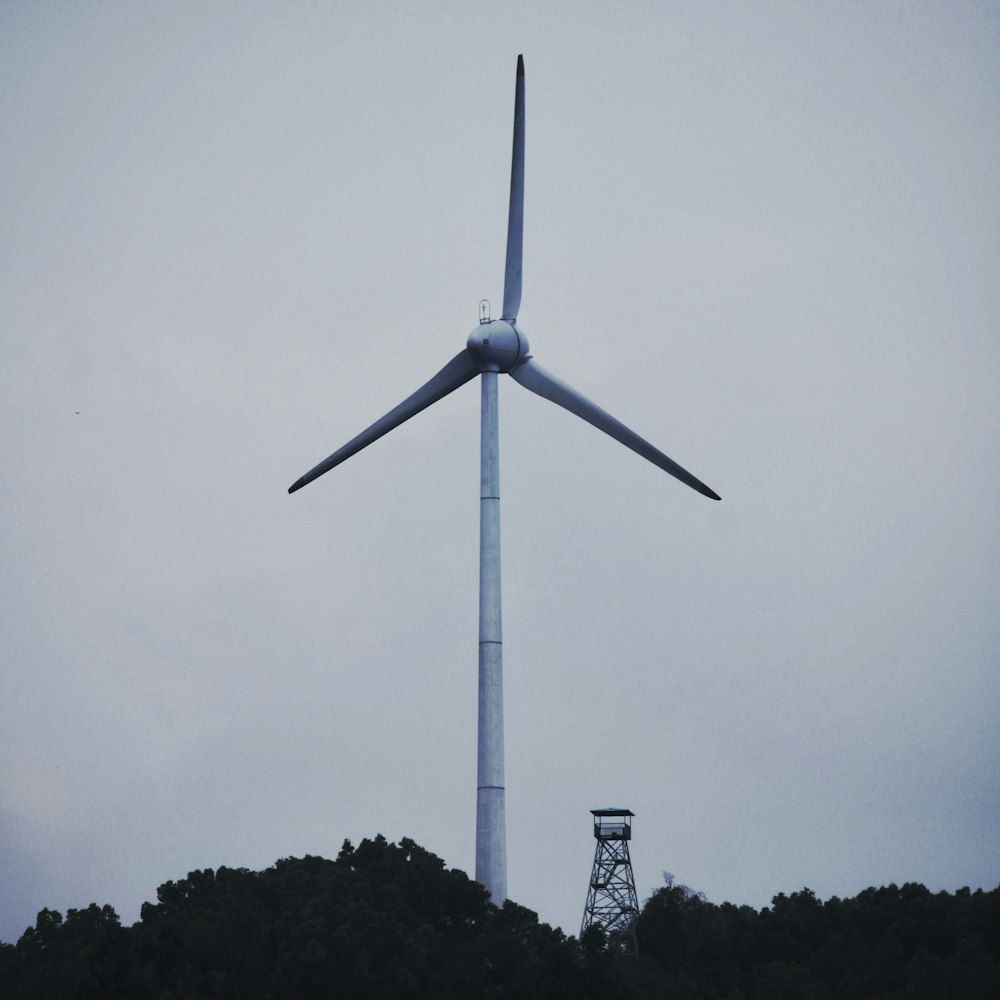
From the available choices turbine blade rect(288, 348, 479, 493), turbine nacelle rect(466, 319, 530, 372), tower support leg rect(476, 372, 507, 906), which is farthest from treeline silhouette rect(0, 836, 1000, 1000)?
turbine nacelle rect(466, 319, 530, 372)

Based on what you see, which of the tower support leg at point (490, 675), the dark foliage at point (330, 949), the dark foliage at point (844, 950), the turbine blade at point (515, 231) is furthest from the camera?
the dark foliage at point (844, 950)

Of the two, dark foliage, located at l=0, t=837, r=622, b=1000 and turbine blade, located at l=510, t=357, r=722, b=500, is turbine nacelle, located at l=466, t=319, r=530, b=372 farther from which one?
dark foliage, located at l=0, t=837, r=622, b=1000

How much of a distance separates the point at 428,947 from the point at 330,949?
17.6 ft

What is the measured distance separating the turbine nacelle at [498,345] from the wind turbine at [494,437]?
55 millimetres

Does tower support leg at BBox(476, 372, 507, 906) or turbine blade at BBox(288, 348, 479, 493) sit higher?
turbine blade at BBox(288, 348, 479, 493)

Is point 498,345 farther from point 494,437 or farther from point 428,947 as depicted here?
point 428,947

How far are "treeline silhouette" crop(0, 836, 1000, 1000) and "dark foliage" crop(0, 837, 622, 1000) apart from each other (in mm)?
94

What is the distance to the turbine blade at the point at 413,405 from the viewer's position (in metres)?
89.1

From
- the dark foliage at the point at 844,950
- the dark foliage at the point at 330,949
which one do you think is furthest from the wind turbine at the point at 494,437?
the dark foliage at the point at 844,950

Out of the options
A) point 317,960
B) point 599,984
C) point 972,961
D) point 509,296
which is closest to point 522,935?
point 599,984

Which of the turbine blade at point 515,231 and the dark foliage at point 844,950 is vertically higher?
the turbine blade at point 515,231

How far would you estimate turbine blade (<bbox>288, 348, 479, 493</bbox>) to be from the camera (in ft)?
292

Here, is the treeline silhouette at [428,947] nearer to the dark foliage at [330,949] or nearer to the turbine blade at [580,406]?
the dark foliage at [330,949]

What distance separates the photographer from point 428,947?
8775 centimetres
